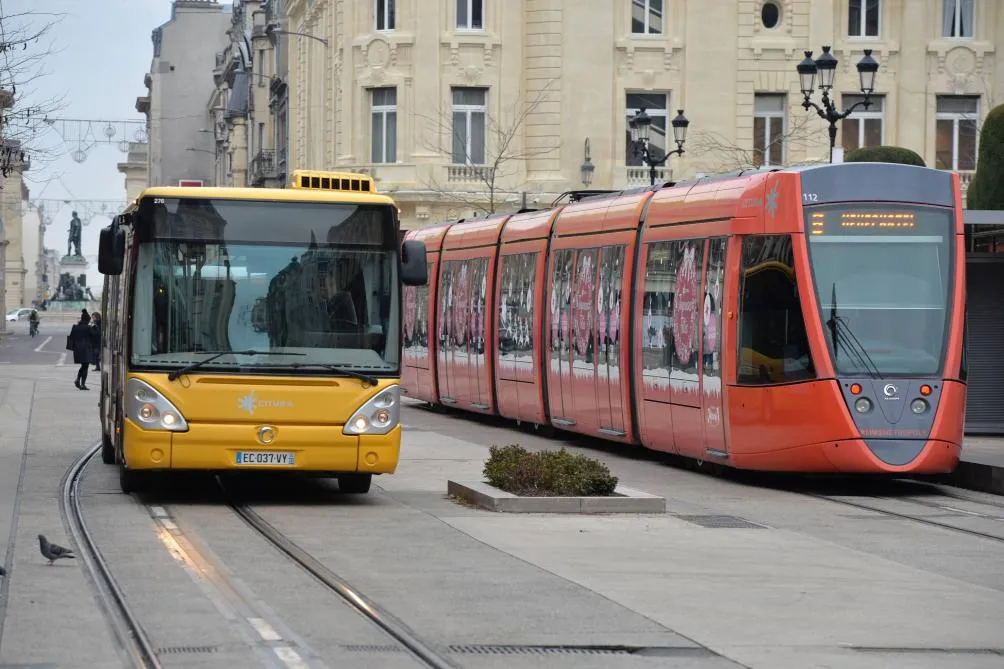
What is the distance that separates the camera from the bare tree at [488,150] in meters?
54.0

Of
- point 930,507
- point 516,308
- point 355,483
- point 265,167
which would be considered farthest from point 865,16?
point 355,483

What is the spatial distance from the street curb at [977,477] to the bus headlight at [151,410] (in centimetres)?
878

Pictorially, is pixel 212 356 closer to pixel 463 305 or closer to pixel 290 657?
pixel 290 657

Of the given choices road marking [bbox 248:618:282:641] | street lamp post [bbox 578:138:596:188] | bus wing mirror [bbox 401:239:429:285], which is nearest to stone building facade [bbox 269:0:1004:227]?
street lamp post [bbox 578:138:596:188]

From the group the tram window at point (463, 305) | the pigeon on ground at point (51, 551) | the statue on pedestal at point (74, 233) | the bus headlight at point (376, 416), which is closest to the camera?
the pigeon on ground at point (51, 551)

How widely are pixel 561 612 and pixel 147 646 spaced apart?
8.24 feet

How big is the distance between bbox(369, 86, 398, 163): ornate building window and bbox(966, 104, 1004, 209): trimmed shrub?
2774 centimetres

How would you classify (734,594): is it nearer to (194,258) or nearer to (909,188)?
(194,258)

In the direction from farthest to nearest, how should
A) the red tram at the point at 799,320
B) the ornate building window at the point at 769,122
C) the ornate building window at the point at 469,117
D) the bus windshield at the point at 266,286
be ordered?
the ornate building window at the point at 469,117 < the ornate building window at the point at 769,122 < the red tram at the point at 799,320 < the bus windshield at the point at 266,286

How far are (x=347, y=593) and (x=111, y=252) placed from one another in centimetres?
659

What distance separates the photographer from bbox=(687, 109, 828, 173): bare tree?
176 ft

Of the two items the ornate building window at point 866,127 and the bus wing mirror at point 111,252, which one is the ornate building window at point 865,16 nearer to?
the ornate building window at point 866,127

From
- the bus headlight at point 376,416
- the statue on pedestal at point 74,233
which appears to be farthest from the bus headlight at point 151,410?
the statue on pedestal at point 74,233

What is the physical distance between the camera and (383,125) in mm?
55188
